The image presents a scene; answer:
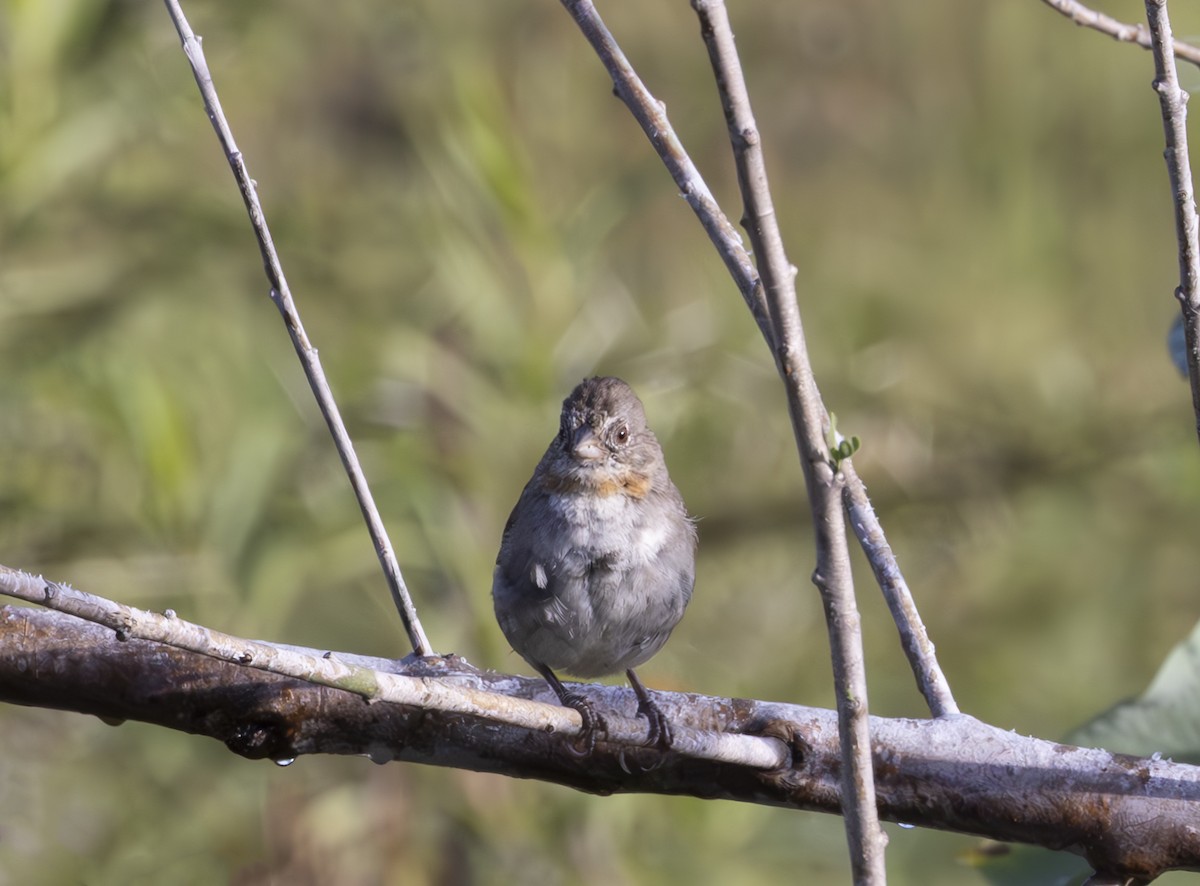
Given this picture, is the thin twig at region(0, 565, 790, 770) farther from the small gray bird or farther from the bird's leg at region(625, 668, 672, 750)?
the small gray bird

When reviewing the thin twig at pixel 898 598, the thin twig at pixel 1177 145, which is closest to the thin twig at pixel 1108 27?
the thin twig at pixel 1177 145

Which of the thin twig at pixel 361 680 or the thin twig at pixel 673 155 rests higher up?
the thin twig at pixel 673 155

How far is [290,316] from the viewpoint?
5.98ft

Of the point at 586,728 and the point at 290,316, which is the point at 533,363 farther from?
the point at 586,728

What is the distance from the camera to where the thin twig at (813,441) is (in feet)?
3.57

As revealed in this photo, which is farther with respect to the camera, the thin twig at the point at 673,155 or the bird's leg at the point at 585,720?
the bird's leg at the point at 585,720

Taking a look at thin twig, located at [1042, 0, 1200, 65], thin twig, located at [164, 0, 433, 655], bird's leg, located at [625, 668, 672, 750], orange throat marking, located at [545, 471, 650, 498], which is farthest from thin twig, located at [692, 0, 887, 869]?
orange throat marking, located at [545, 471, 650, 498]

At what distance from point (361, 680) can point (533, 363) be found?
2618 millimetres

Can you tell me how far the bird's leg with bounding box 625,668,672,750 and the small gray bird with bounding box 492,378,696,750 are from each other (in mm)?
406

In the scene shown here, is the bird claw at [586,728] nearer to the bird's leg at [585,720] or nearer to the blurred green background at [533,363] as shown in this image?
Answer: the bird's leg at [585,720]

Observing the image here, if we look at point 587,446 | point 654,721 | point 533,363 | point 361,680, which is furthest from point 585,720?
point 533,363

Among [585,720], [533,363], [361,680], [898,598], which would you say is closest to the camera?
[361,680]

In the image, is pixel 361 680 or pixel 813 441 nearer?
pixel 813 441

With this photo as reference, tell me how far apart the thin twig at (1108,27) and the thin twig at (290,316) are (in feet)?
3.64
